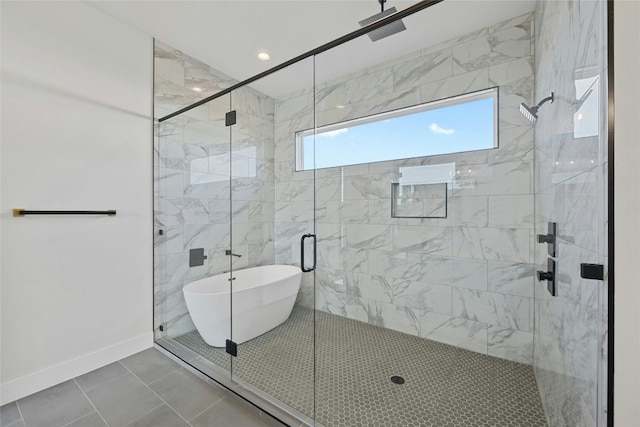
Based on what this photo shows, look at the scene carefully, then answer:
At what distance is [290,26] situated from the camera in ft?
7.47

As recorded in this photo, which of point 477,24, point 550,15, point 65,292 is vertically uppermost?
point 477,24

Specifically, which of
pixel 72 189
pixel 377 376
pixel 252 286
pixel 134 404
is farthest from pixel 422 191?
pixel 72 189

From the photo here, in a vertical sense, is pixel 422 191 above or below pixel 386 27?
below

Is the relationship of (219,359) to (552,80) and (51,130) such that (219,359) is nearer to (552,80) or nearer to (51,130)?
(51,130)

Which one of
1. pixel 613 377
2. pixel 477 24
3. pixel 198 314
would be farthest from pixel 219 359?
pixel 477 24

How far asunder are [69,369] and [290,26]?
3.20 metres

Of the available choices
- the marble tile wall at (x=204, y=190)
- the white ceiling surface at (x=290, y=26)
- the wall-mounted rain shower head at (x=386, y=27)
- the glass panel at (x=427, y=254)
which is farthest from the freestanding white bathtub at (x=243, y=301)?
the wall-mounted rain shower head at (x=386, y=27)

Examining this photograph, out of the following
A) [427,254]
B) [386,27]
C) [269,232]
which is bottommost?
[427,254]

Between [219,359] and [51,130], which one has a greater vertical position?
[51,130]

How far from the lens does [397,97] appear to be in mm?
2656

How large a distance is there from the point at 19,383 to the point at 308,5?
3.32 meters

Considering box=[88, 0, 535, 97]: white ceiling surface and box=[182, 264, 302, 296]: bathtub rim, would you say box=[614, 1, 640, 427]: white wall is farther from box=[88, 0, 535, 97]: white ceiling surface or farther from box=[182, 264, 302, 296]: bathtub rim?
box=[182, 264, 302, 296]: bathtub rim

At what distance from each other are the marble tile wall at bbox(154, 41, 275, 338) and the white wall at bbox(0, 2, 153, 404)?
132mm

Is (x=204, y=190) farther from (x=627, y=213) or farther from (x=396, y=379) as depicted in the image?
(x=627, y=213)
